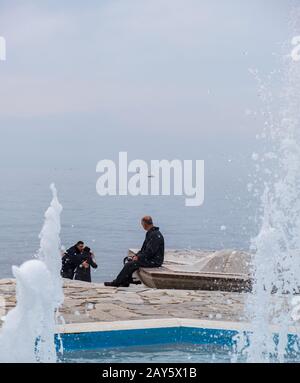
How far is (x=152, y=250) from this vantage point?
1291cm

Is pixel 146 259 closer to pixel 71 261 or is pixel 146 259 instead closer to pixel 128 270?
pixel 128 270

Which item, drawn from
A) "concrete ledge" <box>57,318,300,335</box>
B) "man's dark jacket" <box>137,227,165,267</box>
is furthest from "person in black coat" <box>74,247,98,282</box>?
"concrete ledge" <box>57,318,300,335</box>

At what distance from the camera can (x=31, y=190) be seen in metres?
95.0

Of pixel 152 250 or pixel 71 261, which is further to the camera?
pixel 71 261

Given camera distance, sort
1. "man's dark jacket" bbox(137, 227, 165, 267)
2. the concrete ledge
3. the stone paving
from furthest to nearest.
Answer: "man's dark jacket" bbox(137, 227, 165, 267)
the stone paving
the concrete ledge

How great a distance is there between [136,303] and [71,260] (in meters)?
2.73

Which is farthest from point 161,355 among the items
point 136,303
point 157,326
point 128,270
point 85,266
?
point 85,266

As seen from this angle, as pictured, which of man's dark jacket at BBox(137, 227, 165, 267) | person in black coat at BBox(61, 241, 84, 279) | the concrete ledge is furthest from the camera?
person in black coat at BBox(61, 241, 84, 279)

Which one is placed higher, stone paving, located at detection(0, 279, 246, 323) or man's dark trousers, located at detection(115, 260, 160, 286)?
man's dark trousers, located at detection(115, 260, 160, 286)

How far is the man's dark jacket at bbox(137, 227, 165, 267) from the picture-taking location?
42.1 feet

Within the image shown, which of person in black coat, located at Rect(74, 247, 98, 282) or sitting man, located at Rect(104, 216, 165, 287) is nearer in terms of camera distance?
sitting man, located at Rect(104, 216, 165, 287)

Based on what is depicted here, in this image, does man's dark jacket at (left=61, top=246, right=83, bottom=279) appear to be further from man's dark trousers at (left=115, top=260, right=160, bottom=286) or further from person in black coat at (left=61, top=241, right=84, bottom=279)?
man's dark trousers at (left=115, top=260, right=160, bottom=286)

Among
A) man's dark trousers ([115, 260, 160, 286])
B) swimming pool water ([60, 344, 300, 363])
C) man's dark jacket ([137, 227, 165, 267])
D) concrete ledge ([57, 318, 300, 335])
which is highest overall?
man's dark jacket ([137, 227, 165, 267])
